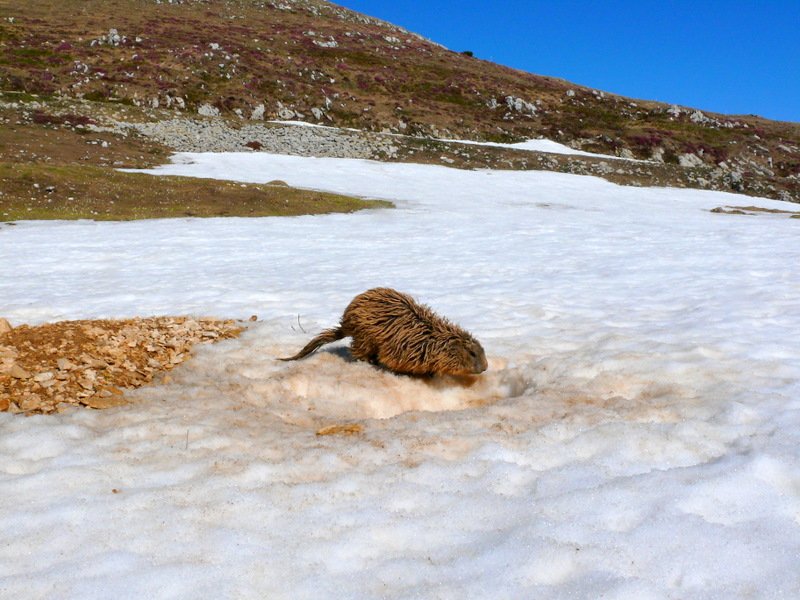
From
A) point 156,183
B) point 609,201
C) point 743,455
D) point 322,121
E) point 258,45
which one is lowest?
point 743,455

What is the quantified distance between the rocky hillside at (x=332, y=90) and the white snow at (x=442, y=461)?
43.8 metres

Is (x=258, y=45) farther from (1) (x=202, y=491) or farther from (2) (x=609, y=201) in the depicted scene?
(1) (x=202, y=491)

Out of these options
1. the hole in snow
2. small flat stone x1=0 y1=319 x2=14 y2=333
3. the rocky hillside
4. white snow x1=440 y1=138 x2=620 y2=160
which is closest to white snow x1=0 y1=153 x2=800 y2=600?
the hole in snow

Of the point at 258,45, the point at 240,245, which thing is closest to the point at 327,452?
the point at 240,245

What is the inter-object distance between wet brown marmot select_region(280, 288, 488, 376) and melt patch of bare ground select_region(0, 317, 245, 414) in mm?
2056

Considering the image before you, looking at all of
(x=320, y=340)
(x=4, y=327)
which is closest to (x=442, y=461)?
(x=320, y=340)

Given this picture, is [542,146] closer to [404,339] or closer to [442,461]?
[404,339]

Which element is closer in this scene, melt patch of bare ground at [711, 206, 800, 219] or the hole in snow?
the hole in snow

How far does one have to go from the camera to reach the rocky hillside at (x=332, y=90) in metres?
53.7

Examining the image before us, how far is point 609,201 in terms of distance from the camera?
3688cm

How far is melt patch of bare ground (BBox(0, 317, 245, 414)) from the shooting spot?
6465 millimetres

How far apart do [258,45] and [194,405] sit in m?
74.7

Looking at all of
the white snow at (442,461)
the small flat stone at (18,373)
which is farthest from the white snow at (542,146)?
the small flat stone at (18,373)

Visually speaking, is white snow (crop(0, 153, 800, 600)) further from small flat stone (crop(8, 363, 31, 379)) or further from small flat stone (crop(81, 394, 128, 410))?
small flat stone (crop(8, 363, 31, 379))
